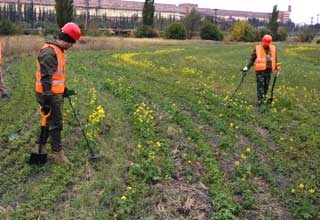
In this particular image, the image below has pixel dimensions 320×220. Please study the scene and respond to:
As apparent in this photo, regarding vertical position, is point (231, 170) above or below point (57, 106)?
below

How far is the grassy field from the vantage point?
6.91 m

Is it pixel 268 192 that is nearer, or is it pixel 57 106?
pixel 268 192

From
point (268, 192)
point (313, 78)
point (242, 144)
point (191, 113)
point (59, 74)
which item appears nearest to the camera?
point (268, 192)

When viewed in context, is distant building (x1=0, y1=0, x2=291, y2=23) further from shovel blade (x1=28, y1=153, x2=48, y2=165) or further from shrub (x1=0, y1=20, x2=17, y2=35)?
shovel blade (x1=28, y1=153, x2=48, y2=165)

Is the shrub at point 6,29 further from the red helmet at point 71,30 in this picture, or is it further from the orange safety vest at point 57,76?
the red helmet at point 71,30

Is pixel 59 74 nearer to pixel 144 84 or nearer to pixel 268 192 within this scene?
pixel 268 192

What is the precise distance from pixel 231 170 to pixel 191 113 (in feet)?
15.4

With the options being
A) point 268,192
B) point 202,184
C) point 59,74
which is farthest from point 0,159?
point 268,192

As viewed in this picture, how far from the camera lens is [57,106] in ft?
27.7

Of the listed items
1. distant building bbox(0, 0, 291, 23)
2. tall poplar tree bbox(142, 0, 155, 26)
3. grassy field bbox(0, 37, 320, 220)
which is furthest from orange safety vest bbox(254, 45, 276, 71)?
distant building bbox(0, 0, 291, 23)

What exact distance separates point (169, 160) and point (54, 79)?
2340 mm

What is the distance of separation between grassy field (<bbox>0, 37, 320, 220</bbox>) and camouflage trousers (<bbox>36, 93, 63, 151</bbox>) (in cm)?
38

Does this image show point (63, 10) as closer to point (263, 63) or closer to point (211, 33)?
point (211, 33)

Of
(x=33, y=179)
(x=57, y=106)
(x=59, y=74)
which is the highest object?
(x=59, y=74)
